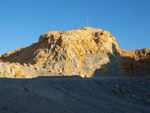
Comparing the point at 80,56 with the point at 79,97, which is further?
the point at 80,56

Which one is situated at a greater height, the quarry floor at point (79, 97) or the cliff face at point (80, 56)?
the cliff face at point (80, 56)

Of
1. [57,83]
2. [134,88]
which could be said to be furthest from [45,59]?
[134,88]

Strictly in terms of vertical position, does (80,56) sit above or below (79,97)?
above

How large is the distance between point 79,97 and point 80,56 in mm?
17445

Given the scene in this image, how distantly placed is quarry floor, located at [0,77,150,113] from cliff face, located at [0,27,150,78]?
1033 centimetres

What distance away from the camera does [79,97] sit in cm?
595

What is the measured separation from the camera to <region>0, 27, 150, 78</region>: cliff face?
68.9 feet

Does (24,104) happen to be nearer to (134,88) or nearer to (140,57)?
(134,88)

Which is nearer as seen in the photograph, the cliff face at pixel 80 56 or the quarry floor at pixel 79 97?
the quarry floor at pixel 79 97

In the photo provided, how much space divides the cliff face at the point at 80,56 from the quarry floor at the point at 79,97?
33.9 feet

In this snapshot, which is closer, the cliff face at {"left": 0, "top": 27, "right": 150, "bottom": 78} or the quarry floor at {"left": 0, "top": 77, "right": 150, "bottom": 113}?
the quarry floor at {"left": 0, "top": 77, "right": 150, "bottom": 113}

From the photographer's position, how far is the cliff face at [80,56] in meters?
21.0

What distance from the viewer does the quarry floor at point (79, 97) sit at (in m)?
4.47

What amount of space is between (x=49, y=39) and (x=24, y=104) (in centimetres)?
2014
